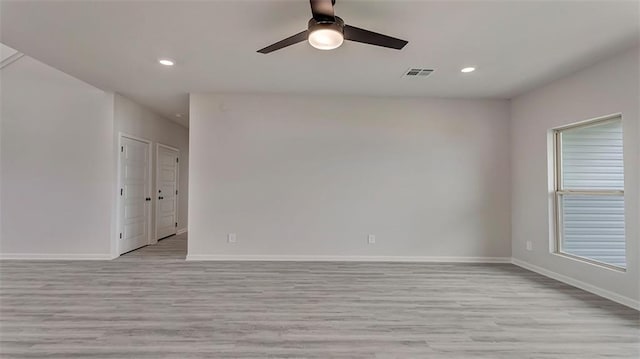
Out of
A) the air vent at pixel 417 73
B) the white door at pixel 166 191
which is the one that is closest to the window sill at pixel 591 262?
the air vent at pixel 417 73

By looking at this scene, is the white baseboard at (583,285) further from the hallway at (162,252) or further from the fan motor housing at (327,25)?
the hallway at (162,252)

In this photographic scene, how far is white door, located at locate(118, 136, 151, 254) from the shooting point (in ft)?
15.2

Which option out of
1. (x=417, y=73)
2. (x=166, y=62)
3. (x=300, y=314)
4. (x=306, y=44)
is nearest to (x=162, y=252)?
(x=166, y=62)

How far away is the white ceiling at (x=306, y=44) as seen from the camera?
223 cm

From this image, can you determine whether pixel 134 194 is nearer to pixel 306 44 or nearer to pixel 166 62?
pixel 166 62

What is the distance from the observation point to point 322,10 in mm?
1884

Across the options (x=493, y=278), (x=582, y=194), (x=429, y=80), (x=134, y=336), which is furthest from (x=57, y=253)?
(x=582, y=194)

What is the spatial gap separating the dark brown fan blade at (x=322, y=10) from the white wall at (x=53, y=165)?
3887mm

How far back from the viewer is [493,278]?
3.64 metres

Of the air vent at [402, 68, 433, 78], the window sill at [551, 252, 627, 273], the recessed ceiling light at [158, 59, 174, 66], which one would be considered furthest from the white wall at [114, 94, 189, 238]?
the window sill at [551, 252, 627, 273]

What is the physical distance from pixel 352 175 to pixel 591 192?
2.81 m

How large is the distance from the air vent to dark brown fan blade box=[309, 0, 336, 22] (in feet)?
5.79

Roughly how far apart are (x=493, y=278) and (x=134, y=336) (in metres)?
3.78

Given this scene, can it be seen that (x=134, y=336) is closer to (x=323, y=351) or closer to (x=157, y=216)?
(x=323, y=351)
